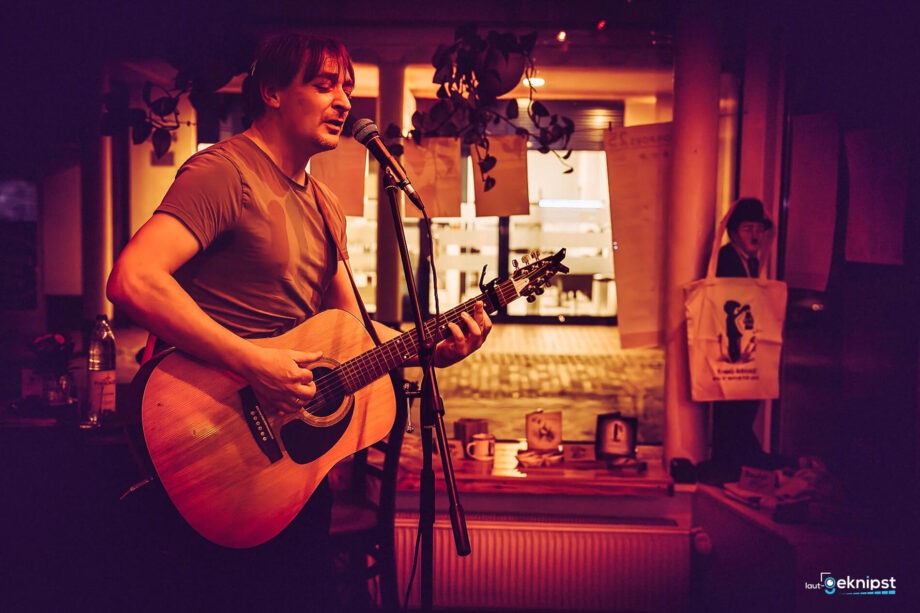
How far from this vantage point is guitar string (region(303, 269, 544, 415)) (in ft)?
5.78

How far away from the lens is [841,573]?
2.35m

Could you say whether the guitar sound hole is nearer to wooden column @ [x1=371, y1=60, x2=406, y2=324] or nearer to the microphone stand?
the microphone stand

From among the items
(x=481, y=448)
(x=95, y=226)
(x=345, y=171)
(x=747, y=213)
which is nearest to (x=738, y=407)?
(x=747, y=213)

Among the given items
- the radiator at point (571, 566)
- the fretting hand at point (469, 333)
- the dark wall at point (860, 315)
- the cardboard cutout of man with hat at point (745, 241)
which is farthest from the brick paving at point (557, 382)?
the fretting hand at point (469, 333)

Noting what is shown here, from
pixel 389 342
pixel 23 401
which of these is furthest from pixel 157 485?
pixel 23 401

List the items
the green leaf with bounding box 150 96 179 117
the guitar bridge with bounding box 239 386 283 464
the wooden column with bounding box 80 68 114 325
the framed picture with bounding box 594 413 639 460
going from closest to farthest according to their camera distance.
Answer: the guitar bridge with bounding box 239 386 283 464, the green leaf with bounding box 150 96 179 117, the framed picture with bounding box 594 413 639 460, the wooden column with bounding box 80 68 114 325

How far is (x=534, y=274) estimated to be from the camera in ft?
6.07

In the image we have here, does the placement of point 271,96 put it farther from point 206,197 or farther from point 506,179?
point 506,179

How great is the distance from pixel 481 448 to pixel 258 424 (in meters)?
Result: 1.45

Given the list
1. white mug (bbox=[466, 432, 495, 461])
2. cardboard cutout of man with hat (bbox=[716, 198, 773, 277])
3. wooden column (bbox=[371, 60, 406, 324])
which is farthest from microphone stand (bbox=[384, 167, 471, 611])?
wooden column (bbox=[371, 60, 406, 324])

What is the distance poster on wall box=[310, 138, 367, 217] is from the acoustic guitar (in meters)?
1.06

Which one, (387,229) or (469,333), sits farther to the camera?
(387,229)

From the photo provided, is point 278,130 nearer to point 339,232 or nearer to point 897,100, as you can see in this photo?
point 339,232

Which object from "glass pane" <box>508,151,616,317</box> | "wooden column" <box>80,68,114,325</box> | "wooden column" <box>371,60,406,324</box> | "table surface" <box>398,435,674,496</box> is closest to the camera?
"table surface" <box>398,435,674,496</box>
